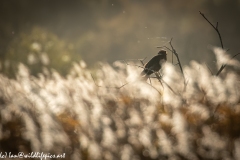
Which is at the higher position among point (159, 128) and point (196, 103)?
point (196, 103)

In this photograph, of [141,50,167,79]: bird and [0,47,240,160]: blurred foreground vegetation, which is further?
[141,50,167,79]: bird

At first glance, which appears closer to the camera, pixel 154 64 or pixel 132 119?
pixel 132 119

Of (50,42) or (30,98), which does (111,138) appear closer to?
(30,98)

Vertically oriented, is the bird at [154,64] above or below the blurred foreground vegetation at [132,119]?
above

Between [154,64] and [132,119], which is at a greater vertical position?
[154,64]

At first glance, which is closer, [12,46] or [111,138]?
[111,138]

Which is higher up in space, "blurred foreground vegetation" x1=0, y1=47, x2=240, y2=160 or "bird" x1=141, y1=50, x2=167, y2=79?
"bird" x1=141, y1=50, x2=167, y2=79

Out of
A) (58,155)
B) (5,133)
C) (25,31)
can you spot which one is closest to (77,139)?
(58,155)

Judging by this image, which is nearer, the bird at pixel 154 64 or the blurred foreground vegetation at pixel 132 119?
the blurred foreground vegetation at pixel 132 119
